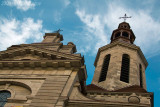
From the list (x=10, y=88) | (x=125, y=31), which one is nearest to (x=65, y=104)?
(x=10, y=88)

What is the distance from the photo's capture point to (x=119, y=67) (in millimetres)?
24891

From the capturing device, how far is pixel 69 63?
14.3 m

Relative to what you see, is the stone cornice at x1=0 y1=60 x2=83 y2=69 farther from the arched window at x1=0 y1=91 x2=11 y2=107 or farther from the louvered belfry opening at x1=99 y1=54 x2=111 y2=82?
the louvered belfry opening at x1=99 y1=54 x2=111 y2=82

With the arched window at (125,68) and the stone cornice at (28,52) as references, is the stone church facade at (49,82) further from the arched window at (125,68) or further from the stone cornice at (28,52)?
the arched window at (125,68)

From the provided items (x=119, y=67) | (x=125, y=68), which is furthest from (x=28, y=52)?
(x=125, y=68)

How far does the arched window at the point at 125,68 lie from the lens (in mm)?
23572

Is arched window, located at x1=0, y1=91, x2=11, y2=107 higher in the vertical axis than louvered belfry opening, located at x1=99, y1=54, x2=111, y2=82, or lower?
lower

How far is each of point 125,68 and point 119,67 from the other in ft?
3.11

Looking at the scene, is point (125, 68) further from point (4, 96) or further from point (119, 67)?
point (4, 96)

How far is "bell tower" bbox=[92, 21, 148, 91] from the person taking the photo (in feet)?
74.9

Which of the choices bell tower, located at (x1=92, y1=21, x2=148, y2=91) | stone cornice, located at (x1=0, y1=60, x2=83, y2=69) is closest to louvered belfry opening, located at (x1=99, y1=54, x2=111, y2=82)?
bell tower, located at (x1=92, y1=21, x2=148, y2=91)

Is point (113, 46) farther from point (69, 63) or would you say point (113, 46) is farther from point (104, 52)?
point (69, 63)

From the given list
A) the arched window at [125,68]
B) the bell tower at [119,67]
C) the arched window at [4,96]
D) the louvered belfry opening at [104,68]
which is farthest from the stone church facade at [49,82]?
the louvered belfry opening at [104,68]

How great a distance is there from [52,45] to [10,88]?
6.30 metres
